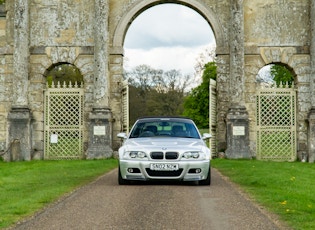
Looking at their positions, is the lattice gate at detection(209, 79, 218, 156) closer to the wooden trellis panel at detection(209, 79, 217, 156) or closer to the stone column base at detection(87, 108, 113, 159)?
the wooden trellis panel at detection(209, 79, 217, 156)

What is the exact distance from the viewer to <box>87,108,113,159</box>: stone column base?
21.2 metres

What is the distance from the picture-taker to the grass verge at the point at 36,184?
8.73 meters

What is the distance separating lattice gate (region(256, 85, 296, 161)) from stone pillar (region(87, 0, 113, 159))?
5648mm

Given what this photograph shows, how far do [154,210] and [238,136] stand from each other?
42.0 ft

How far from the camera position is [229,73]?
21844 mm

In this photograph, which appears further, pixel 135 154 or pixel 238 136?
pixel 238 136

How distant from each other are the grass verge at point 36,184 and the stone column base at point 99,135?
1533 mm

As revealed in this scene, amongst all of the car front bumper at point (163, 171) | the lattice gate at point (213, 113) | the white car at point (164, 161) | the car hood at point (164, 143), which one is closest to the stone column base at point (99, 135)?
the lattice gate at point (213, 113)

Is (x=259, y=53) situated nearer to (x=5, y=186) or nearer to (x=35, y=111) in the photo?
(x=35, y=111)

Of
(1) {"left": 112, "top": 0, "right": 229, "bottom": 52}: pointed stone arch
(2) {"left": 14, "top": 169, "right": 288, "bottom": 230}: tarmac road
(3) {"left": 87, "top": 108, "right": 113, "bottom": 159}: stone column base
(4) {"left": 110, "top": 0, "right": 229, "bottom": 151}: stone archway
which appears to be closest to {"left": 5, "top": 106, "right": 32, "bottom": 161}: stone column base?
(3) {"left": 87, "top": 108, "right": 113, "bottom": 159}: stone column base

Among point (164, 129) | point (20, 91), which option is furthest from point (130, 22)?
point (164, 129)

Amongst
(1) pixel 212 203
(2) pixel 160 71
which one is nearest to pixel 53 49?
(1) pixel 212 203

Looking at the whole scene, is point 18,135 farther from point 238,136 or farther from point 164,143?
point 164,143

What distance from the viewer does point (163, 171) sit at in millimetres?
11555
